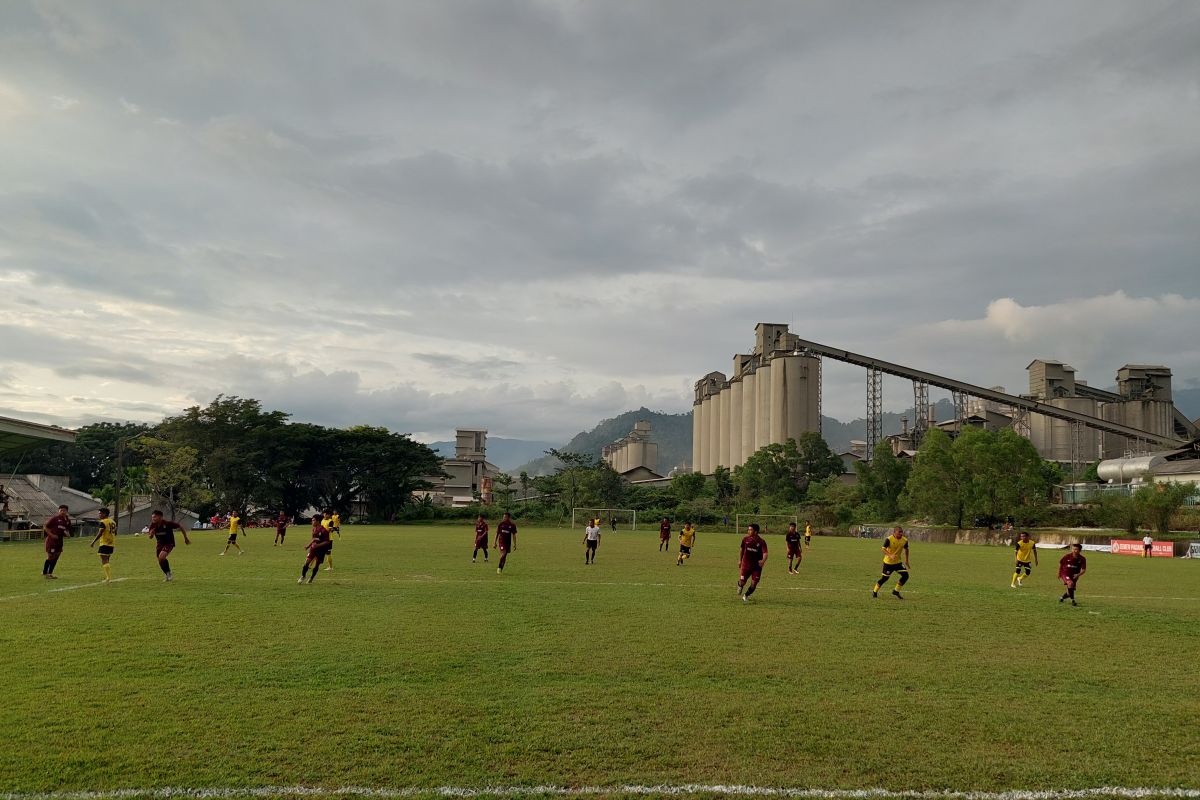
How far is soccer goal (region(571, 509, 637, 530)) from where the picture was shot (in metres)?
80.0

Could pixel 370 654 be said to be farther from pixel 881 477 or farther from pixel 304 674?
pixel 881 477

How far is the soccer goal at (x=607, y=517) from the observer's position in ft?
262

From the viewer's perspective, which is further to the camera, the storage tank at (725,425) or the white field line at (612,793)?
the storage tank at (725,425)

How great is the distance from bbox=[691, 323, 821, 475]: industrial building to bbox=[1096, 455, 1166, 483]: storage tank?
32.0 metres

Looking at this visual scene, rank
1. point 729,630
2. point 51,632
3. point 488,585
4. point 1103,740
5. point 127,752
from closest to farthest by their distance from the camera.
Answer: point 127,752 → point 1103,740 → point 51,632 → point 729,630 → point 488,585

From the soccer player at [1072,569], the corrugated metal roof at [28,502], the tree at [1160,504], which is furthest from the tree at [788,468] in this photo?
the soccer player at [1072,569]

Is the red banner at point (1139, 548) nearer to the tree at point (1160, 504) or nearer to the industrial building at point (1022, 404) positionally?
the tree at point (1160, 504)

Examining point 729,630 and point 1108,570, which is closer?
A: point 729,630

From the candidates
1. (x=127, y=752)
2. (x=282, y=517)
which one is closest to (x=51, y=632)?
(x=127, y=752)

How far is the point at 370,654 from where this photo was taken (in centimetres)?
1141

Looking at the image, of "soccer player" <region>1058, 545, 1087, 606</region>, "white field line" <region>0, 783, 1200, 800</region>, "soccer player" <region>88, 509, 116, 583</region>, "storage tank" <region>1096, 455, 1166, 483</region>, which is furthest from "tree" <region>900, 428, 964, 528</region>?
"white field line" <region>0, 783, 1200, 800</region>

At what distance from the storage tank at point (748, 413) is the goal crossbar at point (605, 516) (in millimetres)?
36956

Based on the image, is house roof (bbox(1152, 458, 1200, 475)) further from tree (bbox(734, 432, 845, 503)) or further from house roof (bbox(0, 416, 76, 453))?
house roof (bbox(0, 416, 76, 453))

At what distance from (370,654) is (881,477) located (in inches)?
3160
